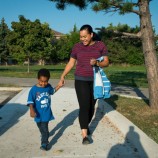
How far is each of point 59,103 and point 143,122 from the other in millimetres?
3671

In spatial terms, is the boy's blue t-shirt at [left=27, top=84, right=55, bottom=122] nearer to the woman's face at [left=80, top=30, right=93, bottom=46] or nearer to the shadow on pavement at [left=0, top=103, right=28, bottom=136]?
the woman's face at [left=80, top=30, right=93, bottom=46]

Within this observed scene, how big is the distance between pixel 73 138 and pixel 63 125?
1123 millimetres

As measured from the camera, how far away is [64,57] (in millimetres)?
71188

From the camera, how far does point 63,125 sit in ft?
23.0

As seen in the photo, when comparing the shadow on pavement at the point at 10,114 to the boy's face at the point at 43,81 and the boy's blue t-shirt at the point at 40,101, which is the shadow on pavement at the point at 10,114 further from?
the boy's face at the point at 43,81

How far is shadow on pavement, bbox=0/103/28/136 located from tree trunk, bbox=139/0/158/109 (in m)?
3.04

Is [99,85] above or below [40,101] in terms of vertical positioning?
above

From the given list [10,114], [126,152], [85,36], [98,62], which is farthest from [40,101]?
[10,114]

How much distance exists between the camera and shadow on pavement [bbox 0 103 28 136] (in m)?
6.80

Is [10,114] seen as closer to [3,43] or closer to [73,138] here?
[73,138]

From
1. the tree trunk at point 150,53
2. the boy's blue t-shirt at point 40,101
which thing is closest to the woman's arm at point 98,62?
the boy's blue t-shirt at point 40,101

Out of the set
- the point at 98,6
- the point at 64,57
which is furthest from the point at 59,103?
the point at 64,57

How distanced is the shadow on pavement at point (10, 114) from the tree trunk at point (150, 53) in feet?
9.98

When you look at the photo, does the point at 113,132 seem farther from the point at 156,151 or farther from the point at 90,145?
the point at 156,151
